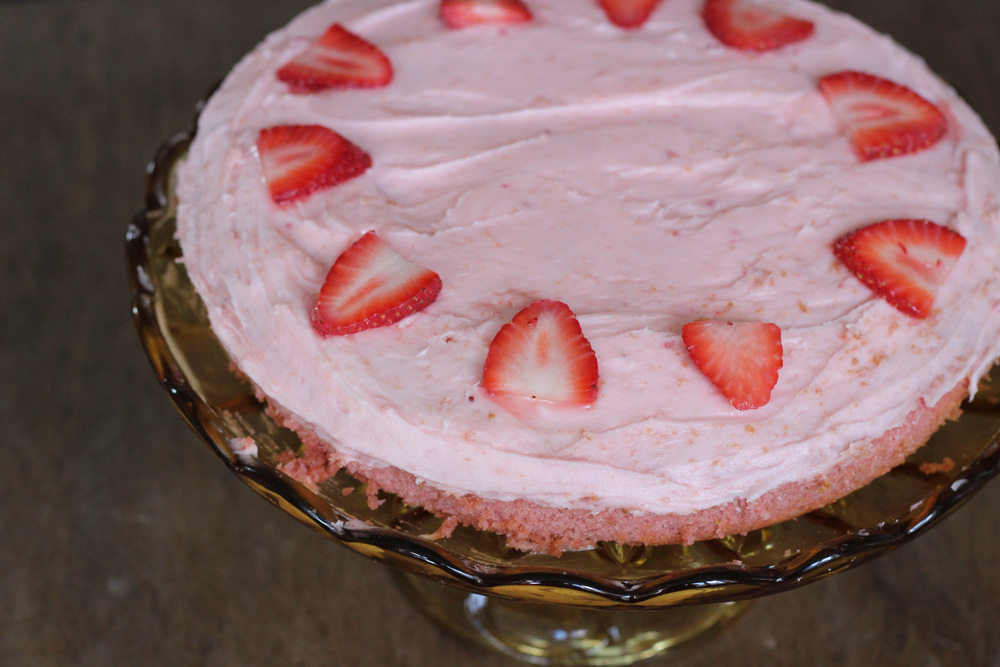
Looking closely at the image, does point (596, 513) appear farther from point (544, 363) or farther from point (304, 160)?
point (304, 160)

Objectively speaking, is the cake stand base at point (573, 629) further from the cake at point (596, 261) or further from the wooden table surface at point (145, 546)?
the cake at point (596, 261)

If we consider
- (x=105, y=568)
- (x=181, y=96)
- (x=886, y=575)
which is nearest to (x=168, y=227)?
(x=105, y=568)

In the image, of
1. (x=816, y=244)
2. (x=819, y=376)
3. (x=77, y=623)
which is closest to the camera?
(x=819, y=376)

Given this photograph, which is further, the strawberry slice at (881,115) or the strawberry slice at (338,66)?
the strawberry slice at (338,66)

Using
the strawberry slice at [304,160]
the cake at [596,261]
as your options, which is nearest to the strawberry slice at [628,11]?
the cake at [596,261]

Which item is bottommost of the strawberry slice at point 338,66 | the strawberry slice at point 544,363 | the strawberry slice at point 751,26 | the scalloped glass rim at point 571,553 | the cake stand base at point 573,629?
the cake stand base at point 573,629

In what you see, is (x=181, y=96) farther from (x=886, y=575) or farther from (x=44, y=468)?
(x=886, y=575)

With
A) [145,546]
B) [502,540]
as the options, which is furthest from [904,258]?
[145,546]
